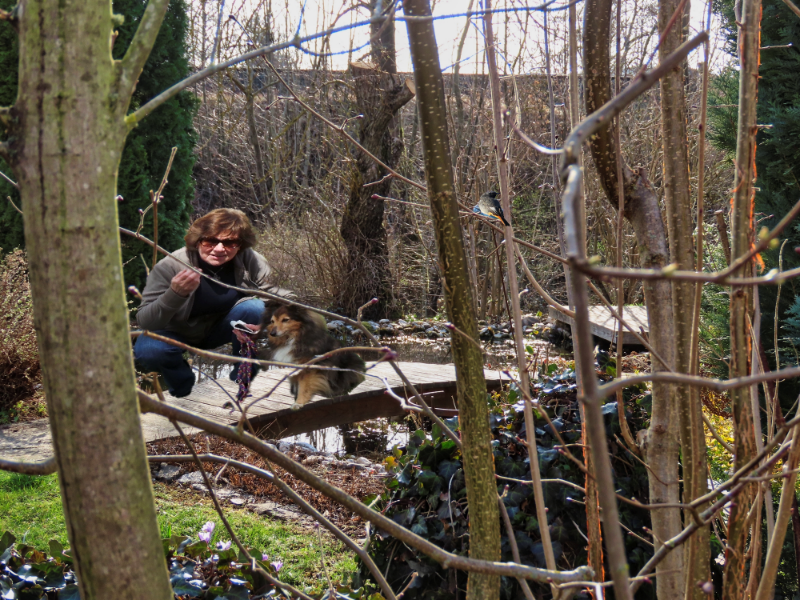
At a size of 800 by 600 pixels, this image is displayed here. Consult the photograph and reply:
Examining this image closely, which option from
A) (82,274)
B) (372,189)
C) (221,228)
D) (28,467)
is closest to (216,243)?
(221,228)

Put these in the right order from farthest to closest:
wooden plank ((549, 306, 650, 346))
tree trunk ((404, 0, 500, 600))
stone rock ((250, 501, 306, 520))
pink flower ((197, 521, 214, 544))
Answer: wooden plank ((549, 306, 650, 346)), stone rock ((250, 501, 306, 520)), pink flower ((197, 521, 214, 544)), tree trunk ((404, 0, 500, 600))

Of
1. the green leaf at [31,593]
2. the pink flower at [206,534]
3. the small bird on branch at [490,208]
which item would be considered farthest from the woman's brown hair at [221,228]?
the small bird on branch at [490,208]

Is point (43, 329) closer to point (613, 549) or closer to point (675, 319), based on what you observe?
point (613, 549)

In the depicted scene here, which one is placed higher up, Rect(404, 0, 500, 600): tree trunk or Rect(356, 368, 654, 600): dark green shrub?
Rect(404, 0, 500, 600): tree trunk

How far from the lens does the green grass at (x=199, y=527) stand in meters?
3.14

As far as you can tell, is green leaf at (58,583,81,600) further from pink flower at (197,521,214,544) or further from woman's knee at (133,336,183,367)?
woman's knee at (133,336,183,367)

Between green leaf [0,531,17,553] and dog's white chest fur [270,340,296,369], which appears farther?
dog's white chest fur [270,340,296,369]

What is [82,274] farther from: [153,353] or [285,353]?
[153,353]

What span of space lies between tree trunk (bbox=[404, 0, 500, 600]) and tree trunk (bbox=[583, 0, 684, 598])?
0.43 m

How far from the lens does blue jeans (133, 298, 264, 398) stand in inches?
180

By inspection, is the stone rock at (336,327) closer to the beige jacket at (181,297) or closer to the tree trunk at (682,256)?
the beige jacket at (181,297)

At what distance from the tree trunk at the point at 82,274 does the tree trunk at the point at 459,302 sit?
449 millimetres

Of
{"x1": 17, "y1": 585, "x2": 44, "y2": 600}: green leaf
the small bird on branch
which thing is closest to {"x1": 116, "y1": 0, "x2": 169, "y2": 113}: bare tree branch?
the small bird on branch

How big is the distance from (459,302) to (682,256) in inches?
17.7
